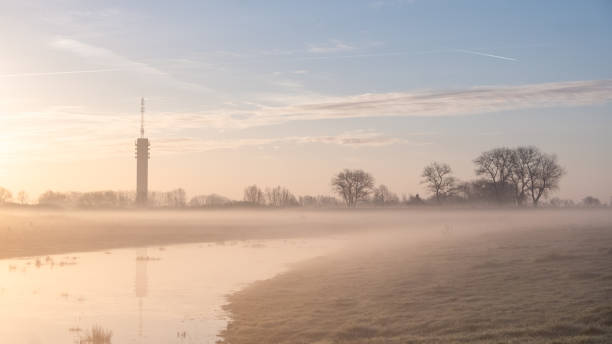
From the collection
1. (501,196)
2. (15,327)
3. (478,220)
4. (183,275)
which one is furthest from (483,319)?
Result: (501,196)

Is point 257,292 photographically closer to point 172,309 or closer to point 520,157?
point 172,309

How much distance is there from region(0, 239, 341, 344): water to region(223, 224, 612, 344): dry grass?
202 cm

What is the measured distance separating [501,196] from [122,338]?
123 m

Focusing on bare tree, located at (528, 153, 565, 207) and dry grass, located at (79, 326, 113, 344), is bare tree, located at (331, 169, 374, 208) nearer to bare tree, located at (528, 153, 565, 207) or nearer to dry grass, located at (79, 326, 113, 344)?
bare tree, located at (528, 153, 565, 207)

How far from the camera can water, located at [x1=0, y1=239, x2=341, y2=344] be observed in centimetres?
2425

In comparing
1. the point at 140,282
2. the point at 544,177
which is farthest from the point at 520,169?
the point at 140,282

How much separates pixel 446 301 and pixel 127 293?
17747mm

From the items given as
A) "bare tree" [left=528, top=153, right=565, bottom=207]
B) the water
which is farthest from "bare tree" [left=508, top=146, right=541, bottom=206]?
the water

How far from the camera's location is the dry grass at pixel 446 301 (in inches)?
797

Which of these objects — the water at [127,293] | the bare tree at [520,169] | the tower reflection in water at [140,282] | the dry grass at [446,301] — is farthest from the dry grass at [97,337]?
the bare tree at [520,169]

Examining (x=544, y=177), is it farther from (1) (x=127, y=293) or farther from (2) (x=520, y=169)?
(1) (x=127, y=293)

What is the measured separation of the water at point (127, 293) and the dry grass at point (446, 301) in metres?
2.02

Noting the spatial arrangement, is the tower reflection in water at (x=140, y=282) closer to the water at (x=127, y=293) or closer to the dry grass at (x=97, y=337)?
the water at (x=127, y=293)

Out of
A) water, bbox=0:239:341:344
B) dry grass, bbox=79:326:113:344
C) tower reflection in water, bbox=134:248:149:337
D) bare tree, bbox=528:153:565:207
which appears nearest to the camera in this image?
dry grass, bbox=79:326:113:344
